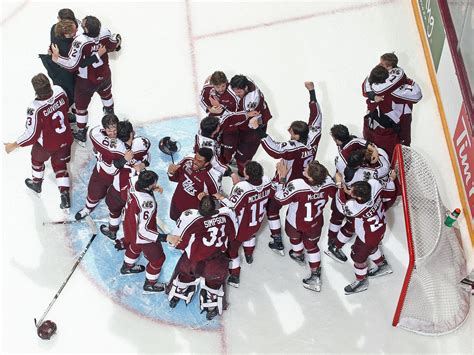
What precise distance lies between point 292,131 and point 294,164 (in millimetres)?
254

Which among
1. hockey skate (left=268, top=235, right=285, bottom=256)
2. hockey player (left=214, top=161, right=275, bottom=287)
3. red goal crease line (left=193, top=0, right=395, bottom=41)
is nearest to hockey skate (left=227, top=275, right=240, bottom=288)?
hockey player (left=214, top=161, right=275, bottom=287)

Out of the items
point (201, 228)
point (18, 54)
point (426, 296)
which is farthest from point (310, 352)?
point (18, 54)

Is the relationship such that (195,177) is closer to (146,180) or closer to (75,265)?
(146,180)

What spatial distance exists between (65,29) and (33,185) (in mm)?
1150

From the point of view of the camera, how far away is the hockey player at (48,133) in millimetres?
5191

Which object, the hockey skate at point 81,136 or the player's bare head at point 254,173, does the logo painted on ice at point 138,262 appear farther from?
the player's bare head at point 254,173

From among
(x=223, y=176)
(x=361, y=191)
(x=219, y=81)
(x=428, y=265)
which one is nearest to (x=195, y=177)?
(x=223, y=176)

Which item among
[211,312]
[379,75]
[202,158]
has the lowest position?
[211,312]

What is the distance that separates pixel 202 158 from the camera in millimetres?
4859

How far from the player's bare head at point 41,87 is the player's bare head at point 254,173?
4.72 ft

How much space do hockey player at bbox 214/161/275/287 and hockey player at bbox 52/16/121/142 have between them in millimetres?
1506

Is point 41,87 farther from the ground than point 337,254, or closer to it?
farther from the ground

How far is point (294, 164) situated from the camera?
5.20m

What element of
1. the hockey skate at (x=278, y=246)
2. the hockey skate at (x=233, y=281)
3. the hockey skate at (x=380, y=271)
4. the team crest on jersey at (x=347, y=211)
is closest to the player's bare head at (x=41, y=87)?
the hockey skate at (x=233, y=281)
